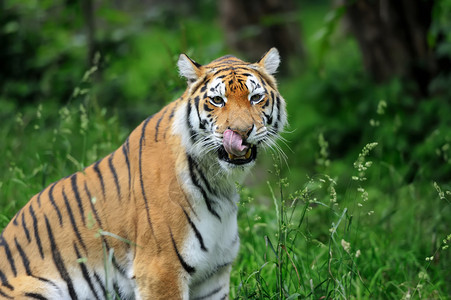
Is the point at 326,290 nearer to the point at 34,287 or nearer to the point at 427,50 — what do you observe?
the point at 34,287

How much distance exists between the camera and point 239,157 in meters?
3.26

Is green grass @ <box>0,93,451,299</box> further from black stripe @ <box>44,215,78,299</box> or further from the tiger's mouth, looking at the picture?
black stripe @ <box>44,215,78,299</box>

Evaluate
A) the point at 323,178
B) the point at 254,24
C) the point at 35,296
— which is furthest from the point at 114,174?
the point at 254,24

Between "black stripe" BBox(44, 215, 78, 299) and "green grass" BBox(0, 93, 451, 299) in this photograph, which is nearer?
"black stripe" BBox(44, 215, 78, 299)

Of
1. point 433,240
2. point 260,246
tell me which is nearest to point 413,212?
point 433,240

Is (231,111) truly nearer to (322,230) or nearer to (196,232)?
(196,232)

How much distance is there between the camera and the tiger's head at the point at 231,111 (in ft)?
10.5

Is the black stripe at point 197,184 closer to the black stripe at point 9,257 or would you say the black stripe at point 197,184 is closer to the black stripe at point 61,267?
the black stripe at point 61,267

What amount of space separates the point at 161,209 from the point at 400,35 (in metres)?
5.05

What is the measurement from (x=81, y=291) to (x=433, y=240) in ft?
8.12

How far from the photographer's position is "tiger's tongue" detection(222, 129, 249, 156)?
3156 millimetres

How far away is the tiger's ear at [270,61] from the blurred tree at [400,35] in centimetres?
412

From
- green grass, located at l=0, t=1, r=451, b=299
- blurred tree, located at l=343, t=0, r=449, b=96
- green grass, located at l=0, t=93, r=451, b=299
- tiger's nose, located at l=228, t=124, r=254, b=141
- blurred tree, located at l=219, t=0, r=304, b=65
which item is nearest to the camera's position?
tiger's nose, located at l=228, t=124, r=254, b=141

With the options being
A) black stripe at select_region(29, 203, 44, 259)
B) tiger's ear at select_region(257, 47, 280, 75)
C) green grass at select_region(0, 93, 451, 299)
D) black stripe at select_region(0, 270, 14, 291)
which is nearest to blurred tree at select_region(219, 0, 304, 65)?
green grass at select_region(0, 93, 451, 299)
